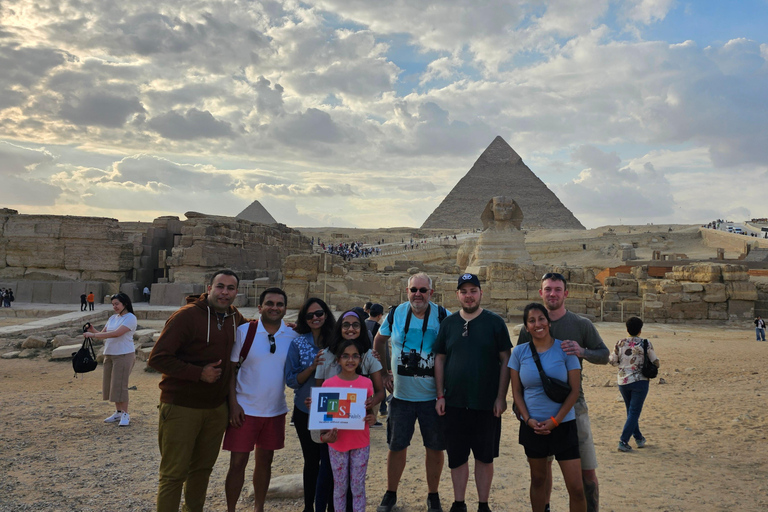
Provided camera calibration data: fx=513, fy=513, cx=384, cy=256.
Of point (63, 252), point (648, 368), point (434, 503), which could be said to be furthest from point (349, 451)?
point (63, 252)

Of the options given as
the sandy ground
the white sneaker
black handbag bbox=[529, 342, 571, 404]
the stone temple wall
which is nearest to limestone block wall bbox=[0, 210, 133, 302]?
the stone temple wall

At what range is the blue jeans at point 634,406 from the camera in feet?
12.0

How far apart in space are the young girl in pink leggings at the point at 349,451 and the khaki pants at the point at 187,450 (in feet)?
1.90

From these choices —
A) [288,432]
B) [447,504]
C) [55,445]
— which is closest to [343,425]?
[447,504]

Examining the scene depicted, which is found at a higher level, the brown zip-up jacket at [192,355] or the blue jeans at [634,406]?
the brown zip-up jacket at [192,355]

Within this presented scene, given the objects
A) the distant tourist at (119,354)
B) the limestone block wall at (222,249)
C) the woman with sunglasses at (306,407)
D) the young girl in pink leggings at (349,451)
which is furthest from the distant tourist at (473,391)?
the limestone block wall at (222,249)

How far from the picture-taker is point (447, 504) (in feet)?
9.18

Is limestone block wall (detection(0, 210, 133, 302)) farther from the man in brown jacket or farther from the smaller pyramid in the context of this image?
the smaller pyramid

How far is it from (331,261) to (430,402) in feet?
32.1

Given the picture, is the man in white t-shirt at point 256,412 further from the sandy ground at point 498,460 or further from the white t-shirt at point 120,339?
the white t-shirt at point 120,339

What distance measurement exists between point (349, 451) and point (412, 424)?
0.44 metres

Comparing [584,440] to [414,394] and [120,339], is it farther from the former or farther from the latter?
[120,339]

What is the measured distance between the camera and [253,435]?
265 centimetres

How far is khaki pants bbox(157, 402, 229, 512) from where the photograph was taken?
2.42m
